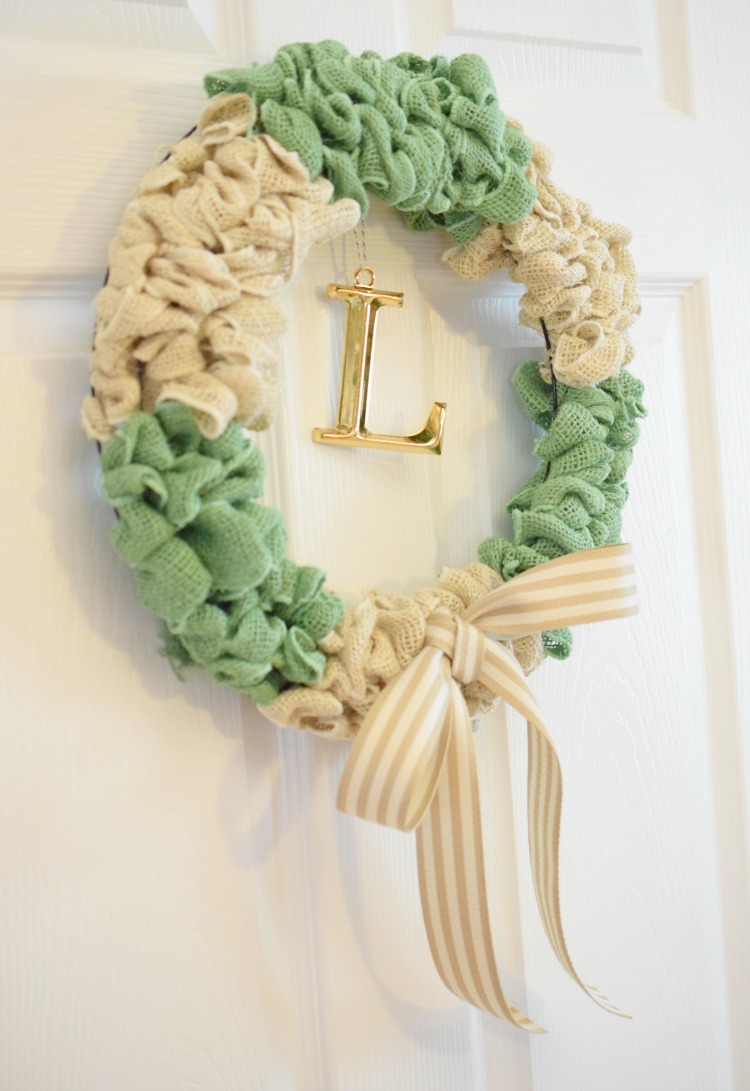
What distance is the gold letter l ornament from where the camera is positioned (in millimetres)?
633

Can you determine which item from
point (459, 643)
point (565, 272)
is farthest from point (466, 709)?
point (565, 272)

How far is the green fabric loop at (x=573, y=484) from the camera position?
0.63 meters

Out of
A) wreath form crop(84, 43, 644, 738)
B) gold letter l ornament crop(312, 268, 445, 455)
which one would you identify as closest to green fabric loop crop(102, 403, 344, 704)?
wreath form crop(84, 43, 644, 738)

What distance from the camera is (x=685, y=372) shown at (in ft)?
2.67

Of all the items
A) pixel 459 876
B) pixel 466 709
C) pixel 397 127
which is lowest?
pixel 459 876

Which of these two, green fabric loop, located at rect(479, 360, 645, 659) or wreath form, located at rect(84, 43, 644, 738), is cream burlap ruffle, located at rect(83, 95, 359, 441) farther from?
green fabric loop, located at rect(479, 360, 645, 659)

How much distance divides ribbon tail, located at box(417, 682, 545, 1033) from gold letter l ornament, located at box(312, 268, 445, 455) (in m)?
0.18

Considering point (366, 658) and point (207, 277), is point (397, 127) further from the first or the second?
point (366, 658)

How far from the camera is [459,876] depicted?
1.96 ft

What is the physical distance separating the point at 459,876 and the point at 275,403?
329 mm

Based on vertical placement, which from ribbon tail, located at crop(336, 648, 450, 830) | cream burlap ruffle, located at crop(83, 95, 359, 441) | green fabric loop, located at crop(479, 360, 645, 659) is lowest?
ribbon tail, located at crop(336, 648, 450, 830)

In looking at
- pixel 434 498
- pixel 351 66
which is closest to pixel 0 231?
pixel 351 66

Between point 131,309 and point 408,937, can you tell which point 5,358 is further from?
point 408,937

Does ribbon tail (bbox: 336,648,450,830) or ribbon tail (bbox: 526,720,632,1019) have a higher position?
ribbon tail (bbox: 336,648,450,830)
